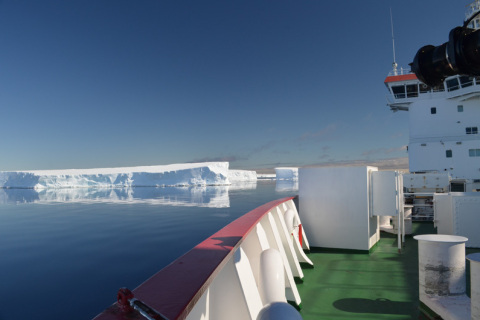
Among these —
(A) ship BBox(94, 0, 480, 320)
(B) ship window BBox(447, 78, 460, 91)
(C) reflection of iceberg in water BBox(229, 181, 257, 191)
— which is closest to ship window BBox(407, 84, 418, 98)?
(B) ship window BBox(447, 78, 460, 91)

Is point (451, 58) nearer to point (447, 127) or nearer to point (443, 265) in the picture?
point (443, 265)

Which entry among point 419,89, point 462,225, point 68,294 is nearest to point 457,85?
point 419,89

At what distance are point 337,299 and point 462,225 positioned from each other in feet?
12.5

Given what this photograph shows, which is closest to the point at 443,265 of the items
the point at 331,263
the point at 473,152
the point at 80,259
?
the point at 331,263

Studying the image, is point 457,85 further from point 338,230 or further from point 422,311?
point 422,311

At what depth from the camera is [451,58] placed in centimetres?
200

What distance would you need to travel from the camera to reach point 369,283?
12.6ft

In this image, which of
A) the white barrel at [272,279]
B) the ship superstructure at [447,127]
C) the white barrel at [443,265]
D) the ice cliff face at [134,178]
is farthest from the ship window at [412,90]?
the ice cliff face at [134,178]

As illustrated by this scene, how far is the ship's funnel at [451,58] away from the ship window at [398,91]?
57.9 feet

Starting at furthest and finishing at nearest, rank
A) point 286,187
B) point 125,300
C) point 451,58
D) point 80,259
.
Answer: point 286,187 → point 80,259 → point 451,58 → point 125,300

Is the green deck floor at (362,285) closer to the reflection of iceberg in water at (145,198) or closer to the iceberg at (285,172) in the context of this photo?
the reflection of iceberg in water at (145,198)

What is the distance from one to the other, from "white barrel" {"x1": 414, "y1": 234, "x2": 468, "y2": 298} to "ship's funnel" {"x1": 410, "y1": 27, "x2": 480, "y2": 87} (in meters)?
1.66

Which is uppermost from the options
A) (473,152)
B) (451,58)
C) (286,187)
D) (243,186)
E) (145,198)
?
(473,152)

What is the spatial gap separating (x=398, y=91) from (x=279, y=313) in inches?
769
